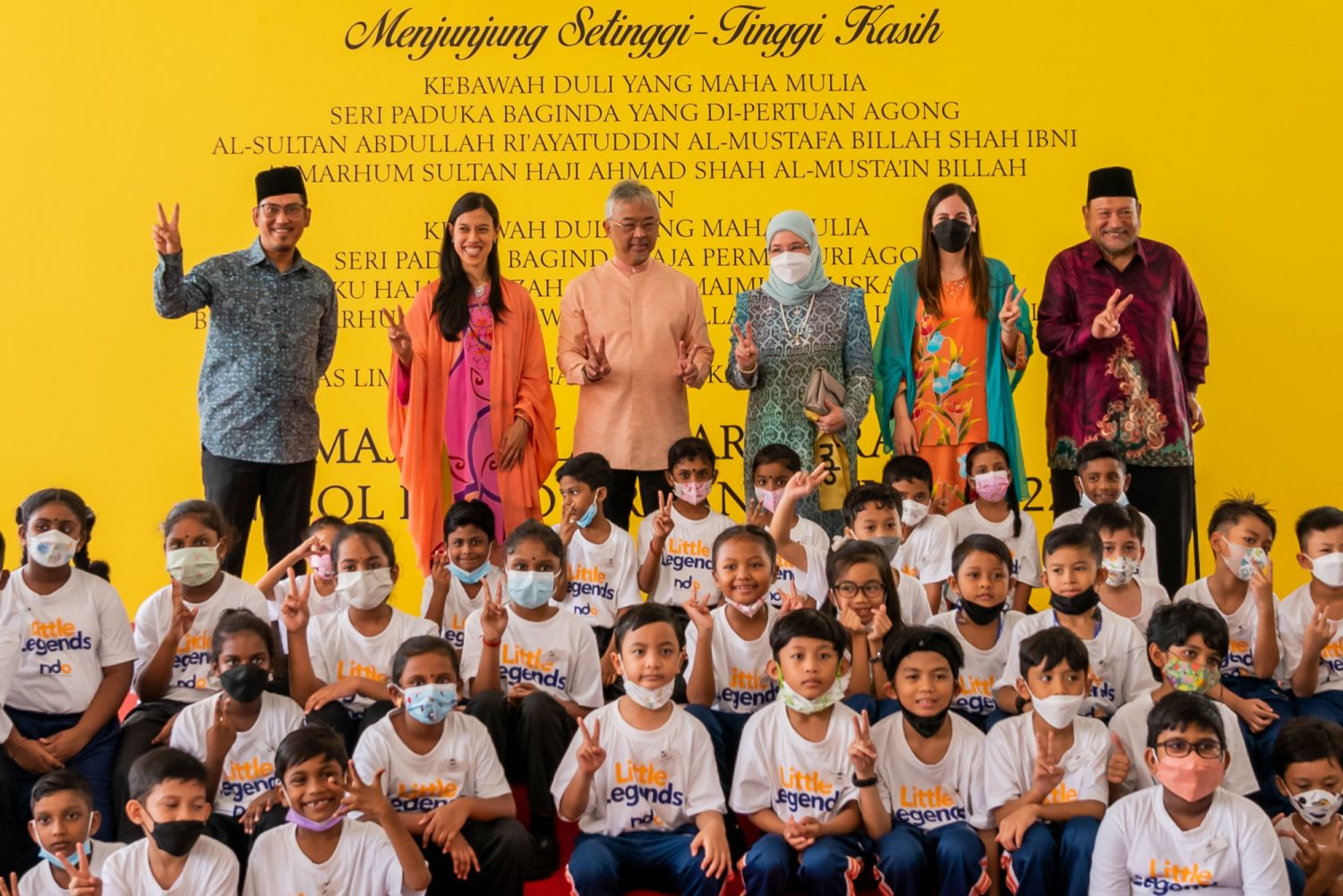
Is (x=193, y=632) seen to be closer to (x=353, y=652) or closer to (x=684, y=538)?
(x=353, y=652)

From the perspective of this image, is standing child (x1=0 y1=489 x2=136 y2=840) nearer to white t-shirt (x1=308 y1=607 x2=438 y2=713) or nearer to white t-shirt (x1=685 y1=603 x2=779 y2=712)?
white t-shirt (x1=308 y1=607 x2=438 y2=713)

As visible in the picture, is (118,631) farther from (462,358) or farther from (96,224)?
(96,224)

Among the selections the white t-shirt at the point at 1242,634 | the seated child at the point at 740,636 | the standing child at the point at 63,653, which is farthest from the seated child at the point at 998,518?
the standing child at the point at 63,653

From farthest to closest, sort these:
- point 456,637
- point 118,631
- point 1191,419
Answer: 1. point 1191,419
2. point 456,637
3. point 118,631

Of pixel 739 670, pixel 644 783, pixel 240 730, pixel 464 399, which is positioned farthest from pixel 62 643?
pixel 739 670

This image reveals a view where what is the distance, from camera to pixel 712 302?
7.27 m

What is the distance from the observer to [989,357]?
5.59 m

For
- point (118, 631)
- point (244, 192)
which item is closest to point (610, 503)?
point (118, 631)

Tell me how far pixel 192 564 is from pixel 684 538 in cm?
165

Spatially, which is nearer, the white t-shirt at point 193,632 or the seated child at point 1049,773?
the seated child at point 1049,773

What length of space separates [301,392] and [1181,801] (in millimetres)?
3178

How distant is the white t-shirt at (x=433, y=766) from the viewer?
414cm

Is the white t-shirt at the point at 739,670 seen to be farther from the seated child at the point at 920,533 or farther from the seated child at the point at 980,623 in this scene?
the seated child at the point at 920,533

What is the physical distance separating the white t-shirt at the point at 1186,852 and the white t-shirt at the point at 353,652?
2.04 m
